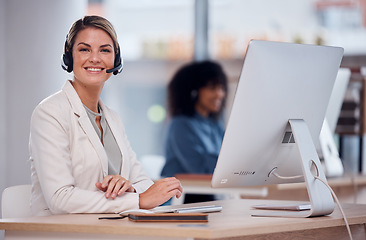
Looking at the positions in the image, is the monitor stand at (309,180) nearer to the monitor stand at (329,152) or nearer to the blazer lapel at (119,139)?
the blazer lapel at (119,139)

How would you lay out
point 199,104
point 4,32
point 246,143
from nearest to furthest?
point 246,143 → point 4,32 → point 199,104

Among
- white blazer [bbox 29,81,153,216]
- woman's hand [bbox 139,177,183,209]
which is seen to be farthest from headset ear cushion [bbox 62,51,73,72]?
woman's hand [bbox 139,177,183,209]

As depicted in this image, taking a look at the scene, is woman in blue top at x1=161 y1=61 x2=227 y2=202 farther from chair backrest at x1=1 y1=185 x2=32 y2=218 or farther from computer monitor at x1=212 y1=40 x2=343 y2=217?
computer monitor at x1=212 y1=40 x2=343 y2=217

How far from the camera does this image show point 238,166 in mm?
1885

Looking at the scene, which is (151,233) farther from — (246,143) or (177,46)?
(177,46)

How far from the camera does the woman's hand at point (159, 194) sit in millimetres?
1951

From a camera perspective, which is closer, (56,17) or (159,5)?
(56,17)

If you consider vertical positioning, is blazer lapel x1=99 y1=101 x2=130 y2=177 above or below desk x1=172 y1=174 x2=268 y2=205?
above

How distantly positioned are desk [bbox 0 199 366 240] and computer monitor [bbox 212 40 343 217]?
8 centimetres

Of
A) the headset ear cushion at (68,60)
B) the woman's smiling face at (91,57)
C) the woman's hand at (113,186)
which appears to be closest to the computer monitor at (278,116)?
the woman's hand at (113,186)

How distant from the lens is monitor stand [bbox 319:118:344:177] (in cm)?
346

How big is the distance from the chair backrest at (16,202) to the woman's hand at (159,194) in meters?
0.46

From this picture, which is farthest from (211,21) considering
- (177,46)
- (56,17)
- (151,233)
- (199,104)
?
(151,233)

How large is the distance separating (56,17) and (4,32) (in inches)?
14.2
